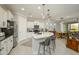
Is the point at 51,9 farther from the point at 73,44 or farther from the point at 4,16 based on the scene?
the point at 4,16

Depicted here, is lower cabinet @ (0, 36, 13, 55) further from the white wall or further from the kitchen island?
the kitchen island

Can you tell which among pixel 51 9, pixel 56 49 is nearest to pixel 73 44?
pixel 56 49

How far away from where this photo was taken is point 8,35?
2463 mm

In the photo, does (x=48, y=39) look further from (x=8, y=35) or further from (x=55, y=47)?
(x=8, y=35)

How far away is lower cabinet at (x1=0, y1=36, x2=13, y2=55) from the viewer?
2.20m

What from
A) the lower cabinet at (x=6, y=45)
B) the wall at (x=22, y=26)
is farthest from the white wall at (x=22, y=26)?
the lower cabinet at (x=6, y=45)

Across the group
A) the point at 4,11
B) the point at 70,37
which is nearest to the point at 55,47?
the point at 70,37

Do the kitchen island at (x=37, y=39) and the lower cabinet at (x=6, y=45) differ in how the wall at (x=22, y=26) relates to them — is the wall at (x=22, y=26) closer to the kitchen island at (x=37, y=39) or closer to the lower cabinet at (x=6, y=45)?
the kitchen island at (x=37, y=39)

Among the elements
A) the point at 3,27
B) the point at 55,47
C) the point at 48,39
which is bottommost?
the point at 55,47

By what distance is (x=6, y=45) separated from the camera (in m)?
2.39
